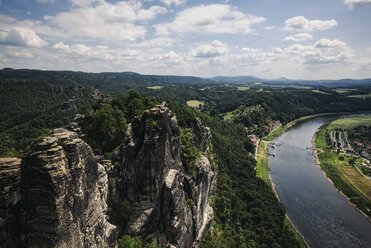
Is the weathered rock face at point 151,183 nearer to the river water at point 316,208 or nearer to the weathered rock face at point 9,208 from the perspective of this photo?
the weathered rock face at point 9,208

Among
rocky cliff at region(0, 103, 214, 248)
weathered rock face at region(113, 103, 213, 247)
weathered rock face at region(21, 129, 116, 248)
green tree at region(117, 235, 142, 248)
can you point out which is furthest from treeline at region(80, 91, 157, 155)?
weathered rock face at region(21, 129, 116, 248)

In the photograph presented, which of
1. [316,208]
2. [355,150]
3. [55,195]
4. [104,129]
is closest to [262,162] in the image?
[316,208]

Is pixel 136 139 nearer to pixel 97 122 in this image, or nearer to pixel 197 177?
pixel 97 122

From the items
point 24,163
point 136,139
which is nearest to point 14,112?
point 136,139

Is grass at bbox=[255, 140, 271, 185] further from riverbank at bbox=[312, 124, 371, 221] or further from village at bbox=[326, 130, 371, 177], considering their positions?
village at bbox=[326, 130, 371, 177]

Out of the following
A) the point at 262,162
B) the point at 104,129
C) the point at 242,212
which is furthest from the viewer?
the point at 262,162

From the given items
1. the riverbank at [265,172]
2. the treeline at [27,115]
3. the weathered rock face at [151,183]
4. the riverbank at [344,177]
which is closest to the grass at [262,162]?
the riverbank at [265,172]

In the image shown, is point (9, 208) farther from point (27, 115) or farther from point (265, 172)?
→ point (27, 115)
